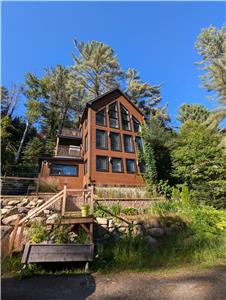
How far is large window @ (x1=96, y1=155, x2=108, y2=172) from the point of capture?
639 inches

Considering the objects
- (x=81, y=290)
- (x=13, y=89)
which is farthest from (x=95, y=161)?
(x=13, y=89)

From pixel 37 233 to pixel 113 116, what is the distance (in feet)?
44.7

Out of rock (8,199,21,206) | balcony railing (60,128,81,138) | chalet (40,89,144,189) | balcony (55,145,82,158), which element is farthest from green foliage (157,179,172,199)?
balcony railing (60,128,81,138)

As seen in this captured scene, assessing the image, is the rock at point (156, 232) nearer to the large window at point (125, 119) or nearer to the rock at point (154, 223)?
the rock at point (154, 223)

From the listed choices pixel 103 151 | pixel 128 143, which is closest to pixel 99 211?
pixel 103 151

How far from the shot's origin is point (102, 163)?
16516mm

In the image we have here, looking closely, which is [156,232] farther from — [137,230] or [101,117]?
[101,117]

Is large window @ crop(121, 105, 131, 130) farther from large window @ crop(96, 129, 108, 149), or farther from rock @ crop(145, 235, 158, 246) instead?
rock @ crop(145, 235, 158, 246)

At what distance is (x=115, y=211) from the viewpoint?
1026 cm

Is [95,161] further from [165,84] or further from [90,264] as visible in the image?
[165,84]

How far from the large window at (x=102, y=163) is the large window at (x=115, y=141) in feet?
3.98

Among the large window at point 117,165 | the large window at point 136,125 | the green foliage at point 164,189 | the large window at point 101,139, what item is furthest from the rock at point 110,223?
the large window at point 136,125

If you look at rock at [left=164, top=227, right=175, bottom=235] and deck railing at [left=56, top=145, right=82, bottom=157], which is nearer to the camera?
rock at [left=164, top=227, right=175, bottom=235]

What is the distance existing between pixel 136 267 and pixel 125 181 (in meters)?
10.3
